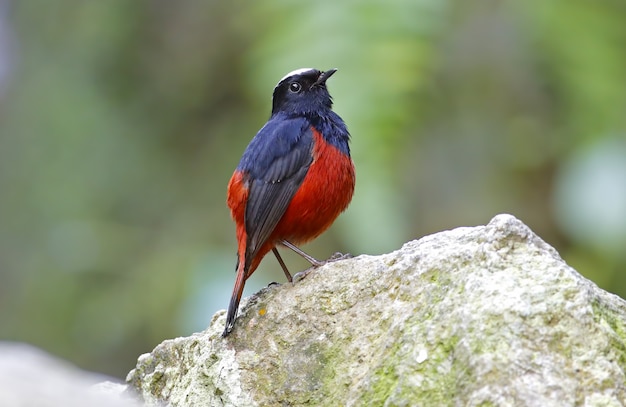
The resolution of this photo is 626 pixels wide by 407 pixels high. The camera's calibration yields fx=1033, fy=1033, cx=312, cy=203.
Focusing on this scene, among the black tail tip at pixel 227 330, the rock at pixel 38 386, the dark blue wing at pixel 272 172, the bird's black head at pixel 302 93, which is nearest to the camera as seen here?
the rock at pixel 38 386

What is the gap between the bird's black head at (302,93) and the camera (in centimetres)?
497

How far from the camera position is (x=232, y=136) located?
7848 millimetres

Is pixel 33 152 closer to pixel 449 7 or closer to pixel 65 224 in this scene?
pixel 65 224

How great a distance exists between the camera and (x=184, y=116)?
8.44 meters

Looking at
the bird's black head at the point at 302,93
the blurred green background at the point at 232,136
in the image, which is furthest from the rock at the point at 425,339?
the blurred green background at the point at 232,136

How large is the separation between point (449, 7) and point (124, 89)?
9.77 feet

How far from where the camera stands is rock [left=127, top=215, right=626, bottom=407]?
2.74m

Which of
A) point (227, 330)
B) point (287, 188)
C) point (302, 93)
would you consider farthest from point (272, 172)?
point (227, 330)

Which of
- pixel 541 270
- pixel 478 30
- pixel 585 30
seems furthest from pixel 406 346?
pixel 478 30

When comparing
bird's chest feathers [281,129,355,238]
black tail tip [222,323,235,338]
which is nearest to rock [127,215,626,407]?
black tail tip [222,323,235,338]

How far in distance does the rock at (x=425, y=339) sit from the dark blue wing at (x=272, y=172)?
0.52 m

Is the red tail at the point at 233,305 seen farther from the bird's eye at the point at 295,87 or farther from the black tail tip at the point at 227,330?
the bird's eye at the point at 295,87

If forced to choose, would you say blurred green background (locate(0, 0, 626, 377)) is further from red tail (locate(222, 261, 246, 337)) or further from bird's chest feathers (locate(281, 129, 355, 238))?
red tail (locate(222, 261, 246, 337))

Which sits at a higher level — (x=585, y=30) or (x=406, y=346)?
(x=585, y=30)
